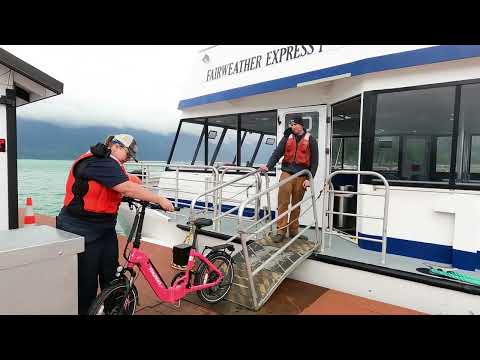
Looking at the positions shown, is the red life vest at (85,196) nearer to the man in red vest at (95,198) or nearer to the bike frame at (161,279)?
the man in red vest at (95,198)

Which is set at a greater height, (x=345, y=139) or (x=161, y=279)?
(x=345, y=139)

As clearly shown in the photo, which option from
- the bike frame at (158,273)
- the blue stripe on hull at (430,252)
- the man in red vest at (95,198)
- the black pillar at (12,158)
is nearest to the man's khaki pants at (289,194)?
the blue stripe on hull at (430,252)

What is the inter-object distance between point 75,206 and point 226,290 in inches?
69.2

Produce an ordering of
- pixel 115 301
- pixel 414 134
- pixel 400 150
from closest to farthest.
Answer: pixel 115 301, pixel 414 134, pixel 400 150

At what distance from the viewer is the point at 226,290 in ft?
10.7

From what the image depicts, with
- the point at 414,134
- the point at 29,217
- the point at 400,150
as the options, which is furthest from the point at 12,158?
the point at 414,134

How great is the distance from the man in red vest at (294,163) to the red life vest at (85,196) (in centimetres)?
224

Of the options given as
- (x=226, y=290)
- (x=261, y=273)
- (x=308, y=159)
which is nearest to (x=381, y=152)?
(x=308, y=159)

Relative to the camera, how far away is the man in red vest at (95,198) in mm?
2162

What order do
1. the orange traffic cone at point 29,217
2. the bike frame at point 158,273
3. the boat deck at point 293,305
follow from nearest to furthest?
the bike frame at point 158,273
the boat deck at point 293,305
the orange traffic cone at point 29,217

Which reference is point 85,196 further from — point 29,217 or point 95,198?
point 29,217

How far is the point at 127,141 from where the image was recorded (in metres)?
2.38

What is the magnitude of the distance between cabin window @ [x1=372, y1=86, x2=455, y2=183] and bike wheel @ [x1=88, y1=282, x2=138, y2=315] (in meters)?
3.08

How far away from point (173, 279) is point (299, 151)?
2132 mm
